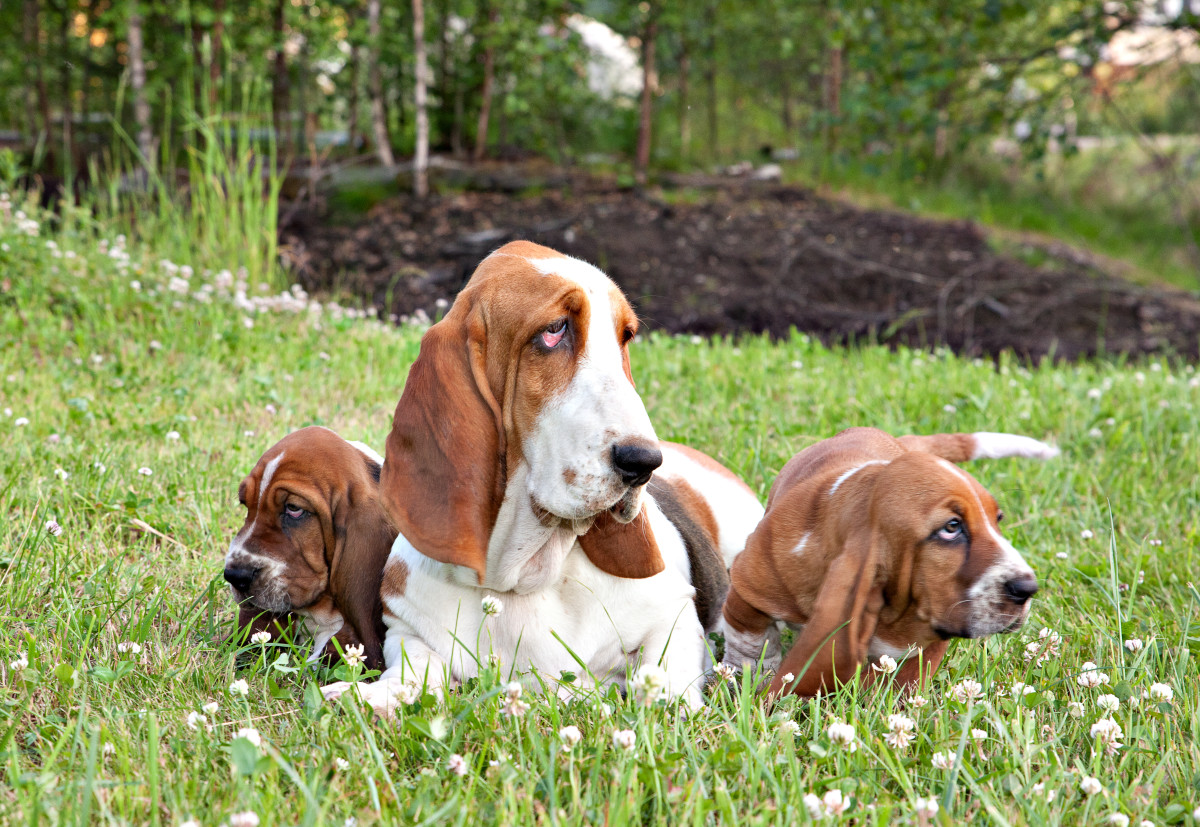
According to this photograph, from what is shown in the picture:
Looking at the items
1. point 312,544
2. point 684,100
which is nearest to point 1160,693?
point 312,544

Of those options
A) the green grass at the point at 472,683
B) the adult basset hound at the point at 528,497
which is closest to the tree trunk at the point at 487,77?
the green grass at the point at 472,683

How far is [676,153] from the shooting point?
509 inches

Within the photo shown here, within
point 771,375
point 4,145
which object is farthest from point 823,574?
point 4,145

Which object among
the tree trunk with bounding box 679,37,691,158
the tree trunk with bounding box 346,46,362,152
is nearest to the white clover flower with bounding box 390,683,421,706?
the tree trunk with bounding box 346,46,362,152

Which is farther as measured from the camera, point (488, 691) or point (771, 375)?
point (771, 375)

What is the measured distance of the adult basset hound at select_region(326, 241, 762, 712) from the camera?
256cm

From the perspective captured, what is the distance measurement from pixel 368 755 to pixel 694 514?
173 centimetres

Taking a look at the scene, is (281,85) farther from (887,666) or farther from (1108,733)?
(1108,733)

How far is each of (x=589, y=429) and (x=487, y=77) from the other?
8.75m

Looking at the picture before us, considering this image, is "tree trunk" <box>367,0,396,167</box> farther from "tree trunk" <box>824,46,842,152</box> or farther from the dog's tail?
the dog's tail

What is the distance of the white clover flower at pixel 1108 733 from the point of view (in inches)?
95.3

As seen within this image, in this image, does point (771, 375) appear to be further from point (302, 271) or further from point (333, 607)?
point (302, 271)

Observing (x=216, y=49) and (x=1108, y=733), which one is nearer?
(x=1108, y=733)

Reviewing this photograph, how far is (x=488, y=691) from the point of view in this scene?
2.50m
